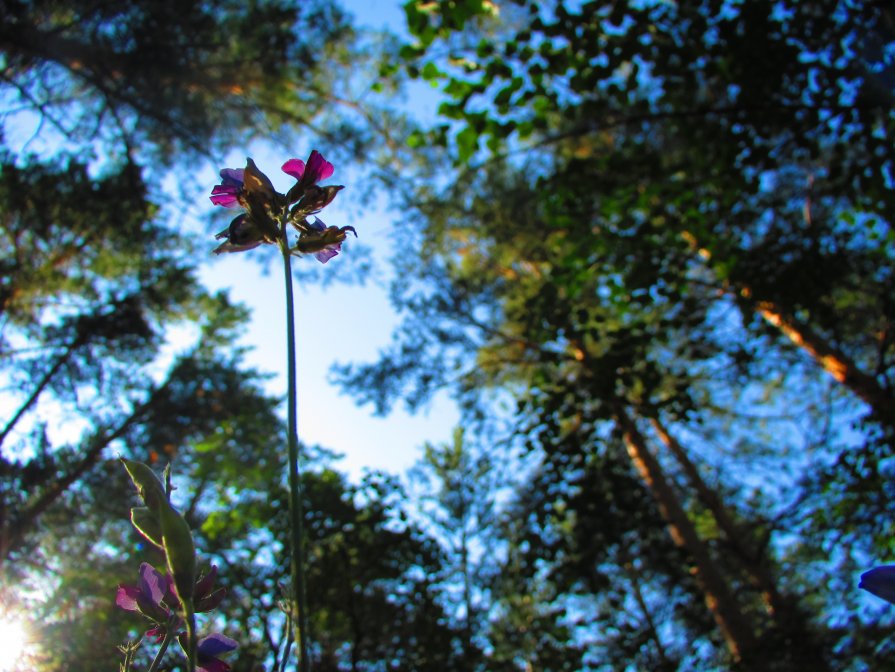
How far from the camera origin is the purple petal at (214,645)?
0.74m

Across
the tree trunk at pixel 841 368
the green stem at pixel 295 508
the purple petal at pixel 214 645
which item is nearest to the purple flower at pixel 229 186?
the green stem at pixel 295 508

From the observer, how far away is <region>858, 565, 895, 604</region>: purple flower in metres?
0.58

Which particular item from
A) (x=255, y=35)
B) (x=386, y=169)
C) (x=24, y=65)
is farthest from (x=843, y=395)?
(x=24, y=65)

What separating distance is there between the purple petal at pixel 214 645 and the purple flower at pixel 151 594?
94mm

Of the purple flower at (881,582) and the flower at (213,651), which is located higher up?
the flower at (213,651)

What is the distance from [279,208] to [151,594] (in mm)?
541

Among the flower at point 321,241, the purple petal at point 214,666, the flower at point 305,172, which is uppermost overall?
the flower at point 305,172

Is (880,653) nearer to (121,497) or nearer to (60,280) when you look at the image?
(121,497)

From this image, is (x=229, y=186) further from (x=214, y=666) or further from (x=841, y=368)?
(x=841, y=368)

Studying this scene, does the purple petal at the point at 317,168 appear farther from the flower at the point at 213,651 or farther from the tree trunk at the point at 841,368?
the tree trunk at the point at 841,368

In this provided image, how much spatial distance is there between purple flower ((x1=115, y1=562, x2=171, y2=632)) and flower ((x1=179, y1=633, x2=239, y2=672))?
94 mm

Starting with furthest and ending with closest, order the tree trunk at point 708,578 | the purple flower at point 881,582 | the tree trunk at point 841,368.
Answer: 1. the tree trunk at point 708,578
2. the tree trunk at point 841,368
3. the purple flower at point 881,582

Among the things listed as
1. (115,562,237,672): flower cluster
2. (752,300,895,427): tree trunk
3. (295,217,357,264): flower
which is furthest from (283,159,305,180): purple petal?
(752,300,895,427): tree trunk

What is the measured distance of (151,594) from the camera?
2.26ft
